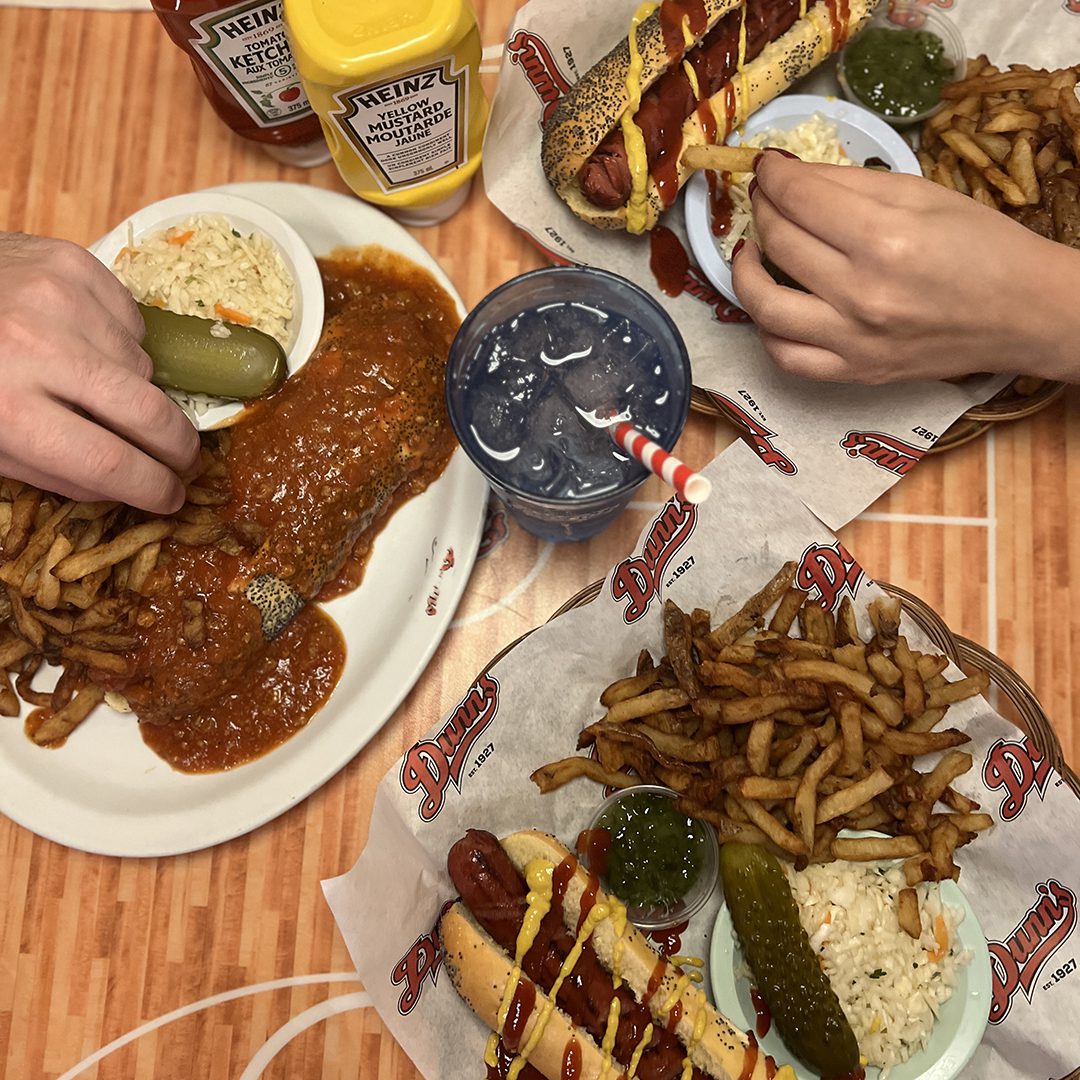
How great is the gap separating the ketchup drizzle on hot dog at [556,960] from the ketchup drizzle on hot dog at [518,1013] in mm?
37

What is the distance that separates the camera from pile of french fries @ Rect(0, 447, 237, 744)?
213 centimetres

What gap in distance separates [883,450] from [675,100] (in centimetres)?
93

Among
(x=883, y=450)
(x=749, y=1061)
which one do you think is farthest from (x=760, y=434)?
(x=749, y=1061)

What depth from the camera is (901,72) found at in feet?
7.99

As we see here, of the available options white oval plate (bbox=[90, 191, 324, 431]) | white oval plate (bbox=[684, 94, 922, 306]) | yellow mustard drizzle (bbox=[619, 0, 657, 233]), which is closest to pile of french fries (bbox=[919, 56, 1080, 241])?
white oval plate (bbox=[684, 94, 922, 306])

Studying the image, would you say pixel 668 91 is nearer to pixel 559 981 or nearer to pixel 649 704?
pixel 649 704

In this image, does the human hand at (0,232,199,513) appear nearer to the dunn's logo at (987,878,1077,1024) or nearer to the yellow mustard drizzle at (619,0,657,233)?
the yellow mustard drizzle at (619,0,657,233)

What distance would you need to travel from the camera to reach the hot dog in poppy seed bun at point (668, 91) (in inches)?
90.0

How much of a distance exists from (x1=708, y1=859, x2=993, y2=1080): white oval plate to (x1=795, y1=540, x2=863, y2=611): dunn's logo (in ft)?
2.10

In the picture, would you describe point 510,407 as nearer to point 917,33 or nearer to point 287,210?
point 287,210

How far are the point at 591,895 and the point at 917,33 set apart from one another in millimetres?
2146

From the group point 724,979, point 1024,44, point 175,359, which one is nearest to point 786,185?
point 1024,44

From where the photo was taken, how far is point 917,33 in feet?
8.09

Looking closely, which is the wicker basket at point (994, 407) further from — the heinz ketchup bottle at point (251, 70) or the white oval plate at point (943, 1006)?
the heinz ketchup bottle at point (251, 70)
